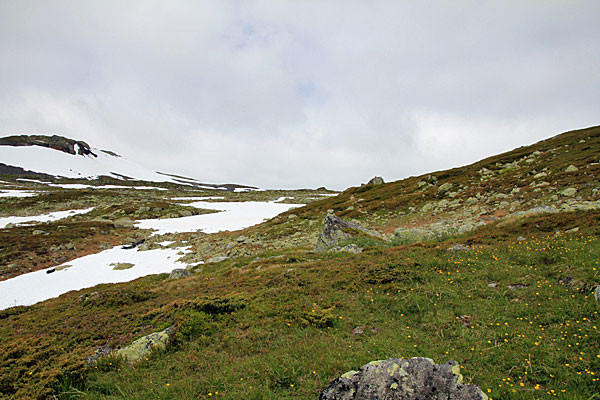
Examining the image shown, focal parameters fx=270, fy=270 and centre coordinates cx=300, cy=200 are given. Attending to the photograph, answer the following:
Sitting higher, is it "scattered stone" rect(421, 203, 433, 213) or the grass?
"scattered stone" rect(421, 203, 433, 213)

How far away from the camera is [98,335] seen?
10312 mm

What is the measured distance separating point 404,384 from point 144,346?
25.9 feet

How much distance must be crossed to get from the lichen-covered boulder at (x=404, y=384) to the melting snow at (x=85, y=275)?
23.8 metres

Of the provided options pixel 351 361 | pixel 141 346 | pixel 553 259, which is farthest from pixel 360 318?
pixel 553 259

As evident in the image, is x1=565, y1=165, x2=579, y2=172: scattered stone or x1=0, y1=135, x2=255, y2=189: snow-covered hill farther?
x1=0, y1=135, x2=255, y2=189: snow-covered hill

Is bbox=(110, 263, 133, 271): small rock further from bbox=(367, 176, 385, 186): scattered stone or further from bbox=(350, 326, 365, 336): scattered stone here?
bbox=(367, 176, 385, 186): scattered stone

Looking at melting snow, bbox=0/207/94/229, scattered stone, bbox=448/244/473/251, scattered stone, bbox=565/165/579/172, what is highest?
scattered stone, bbox=565/165/579/172

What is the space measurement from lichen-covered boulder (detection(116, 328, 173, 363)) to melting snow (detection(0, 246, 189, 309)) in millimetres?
17148

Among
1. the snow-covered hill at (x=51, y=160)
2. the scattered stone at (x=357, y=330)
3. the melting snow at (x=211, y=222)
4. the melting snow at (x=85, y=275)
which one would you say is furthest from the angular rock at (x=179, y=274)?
the snow-covered hill at (x=51, y=160)

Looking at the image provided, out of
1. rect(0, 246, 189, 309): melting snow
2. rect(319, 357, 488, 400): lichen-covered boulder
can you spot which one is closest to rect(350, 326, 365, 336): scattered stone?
rect(319, 357, 488, 400): lichen-covered boulder

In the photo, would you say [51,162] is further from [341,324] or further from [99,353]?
[341,324]

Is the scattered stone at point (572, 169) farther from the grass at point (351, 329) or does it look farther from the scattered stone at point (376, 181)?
the scattered stone at point (376, 181)

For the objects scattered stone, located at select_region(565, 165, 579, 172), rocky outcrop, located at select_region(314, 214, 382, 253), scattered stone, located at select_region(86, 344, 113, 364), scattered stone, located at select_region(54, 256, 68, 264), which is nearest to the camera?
scattered stone, located at select_region(86, 344, 113, 364)

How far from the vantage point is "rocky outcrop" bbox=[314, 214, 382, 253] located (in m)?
21.8
